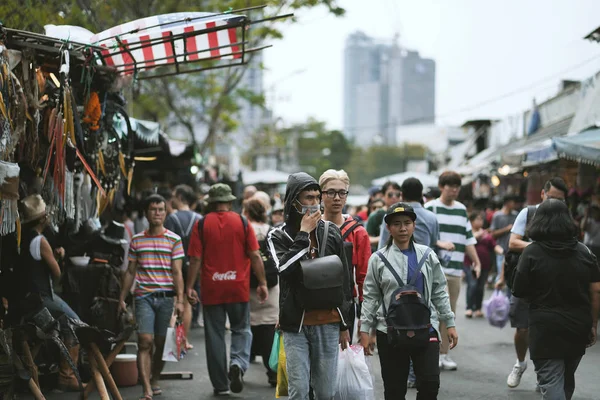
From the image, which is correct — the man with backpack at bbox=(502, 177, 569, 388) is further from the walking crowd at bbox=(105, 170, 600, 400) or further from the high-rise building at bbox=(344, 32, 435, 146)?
the high-rise building at bbox=(344, 32, 435, 146)

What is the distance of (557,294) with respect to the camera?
6340 mm

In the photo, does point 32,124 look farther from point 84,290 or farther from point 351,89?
point 351,89

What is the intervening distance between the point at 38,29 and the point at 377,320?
5.56 m

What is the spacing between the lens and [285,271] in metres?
5.61

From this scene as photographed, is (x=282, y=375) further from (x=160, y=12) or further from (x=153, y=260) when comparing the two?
(x=160, y=12)

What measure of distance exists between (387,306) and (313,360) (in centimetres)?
73

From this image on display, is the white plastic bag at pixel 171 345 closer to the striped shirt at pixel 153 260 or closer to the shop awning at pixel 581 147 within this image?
the striped shirt at pixel 153 260

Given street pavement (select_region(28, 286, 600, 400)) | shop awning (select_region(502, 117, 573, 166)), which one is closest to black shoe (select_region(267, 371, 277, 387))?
street pavement (select_region(28, 286, 600, 400))

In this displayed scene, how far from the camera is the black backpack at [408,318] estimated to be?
5.95 m

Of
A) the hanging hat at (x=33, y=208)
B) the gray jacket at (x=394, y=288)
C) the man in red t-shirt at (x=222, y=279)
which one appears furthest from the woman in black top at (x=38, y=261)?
the gray jacket at (x=394, y=288)

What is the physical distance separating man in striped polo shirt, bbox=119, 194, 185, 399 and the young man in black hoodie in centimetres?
271

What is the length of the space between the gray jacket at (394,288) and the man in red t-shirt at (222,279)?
253cm

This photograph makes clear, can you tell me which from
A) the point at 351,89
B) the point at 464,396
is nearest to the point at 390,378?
the point at 464,396

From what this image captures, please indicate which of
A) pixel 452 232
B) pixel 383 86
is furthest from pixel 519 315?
pixel 383 86
